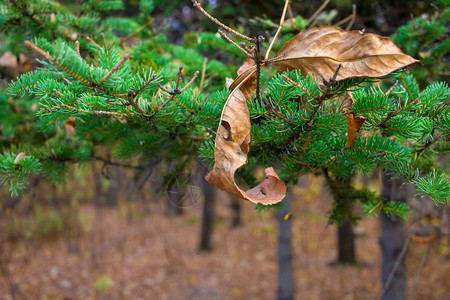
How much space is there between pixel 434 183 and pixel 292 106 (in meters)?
0.50

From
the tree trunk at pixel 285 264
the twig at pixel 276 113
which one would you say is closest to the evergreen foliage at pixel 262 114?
the twig at pixel 276 113

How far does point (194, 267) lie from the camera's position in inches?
300

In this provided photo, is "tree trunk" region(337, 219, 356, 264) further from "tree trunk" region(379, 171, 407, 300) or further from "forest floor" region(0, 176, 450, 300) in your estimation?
"tree trunk" region(379, 171, 407, 300)

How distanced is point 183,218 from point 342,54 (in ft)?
39.2

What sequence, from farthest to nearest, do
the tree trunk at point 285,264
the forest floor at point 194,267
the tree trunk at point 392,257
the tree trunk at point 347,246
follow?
the tree trunk at point 347,246
the forest floor at point 194,267
the tree trunk at point 285,264
the tree trunk at point 392,257

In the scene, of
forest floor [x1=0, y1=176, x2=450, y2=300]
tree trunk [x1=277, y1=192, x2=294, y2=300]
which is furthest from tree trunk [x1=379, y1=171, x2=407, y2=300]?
forest floor [x1=0, y1=176, x2=450, y2=300]

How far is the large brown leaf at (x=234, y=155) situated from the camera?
31.2 inches

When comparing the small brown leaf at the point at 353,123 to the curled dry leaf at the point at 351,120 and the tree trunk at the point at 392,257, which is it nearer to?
the curled dry leaf at the point at 351,120

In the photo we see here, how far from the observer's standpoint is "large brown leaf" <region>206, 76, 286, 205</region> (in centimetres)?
79

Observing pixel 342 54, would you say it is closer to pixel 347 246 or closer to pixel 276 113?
pixel 276 113

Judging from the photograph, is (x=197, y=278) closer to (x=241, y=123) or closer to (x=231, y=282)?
(x=231, y=282)

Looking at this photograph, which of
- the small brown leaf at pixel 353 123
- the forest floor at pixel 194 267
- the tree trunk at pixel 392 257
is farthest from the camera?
the forest floor at pixel 194 267

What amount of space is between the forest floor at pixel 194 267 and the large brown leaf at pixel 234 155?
199 inches

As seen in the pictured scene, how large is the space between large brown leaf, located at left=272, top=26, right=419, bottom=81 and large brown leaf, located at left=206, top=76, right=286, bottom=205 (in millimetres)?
213
